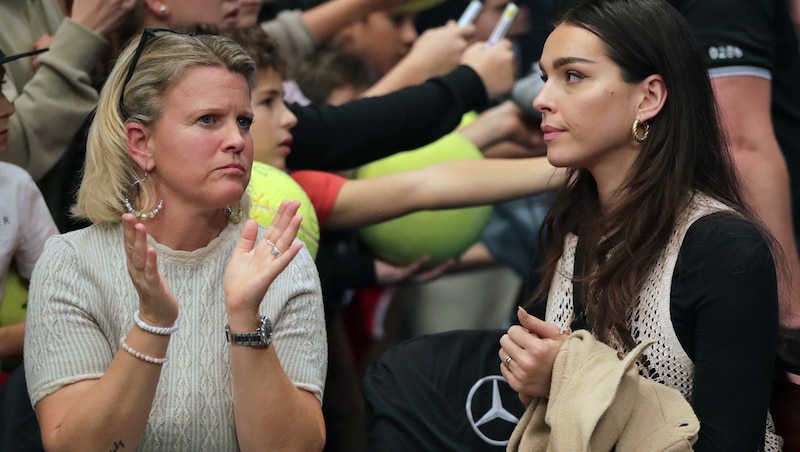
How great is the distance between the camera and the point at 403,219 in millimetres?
3178

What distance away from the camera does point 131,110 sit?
215 centimetres

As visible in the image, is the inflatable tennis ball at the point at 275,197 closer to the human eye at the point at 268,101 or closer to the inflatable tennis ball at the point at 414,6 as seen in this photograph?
the human eye at the point at 268,101

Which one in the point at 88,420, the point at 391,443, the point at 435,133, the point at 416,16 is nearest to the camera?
the point at 88,420

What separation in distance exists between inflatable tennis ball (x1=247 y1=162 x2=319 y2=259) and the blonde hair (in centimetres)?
36

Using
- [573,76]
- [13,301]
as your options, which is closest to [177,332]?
[13,301]

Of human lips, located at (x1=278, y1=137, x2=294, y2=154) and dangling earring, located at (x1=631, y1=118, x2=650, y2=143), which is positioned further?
human lips, located at (x1=278, y1=137, x2=294, y2=154)

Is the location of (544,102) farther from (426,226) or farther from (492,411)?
(426,226)

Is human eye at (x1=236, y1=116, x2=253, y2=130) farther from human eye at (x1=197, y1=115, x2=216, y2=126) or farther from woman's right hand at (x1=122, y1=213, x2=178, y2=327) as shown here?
woman's right hand at (x1=122, y1=213, x2=178, y2=327)

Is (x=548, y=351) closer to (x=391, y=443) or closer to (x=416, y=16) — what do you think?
(x=391, y=443)

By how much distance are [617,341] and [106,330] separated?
0.94 m

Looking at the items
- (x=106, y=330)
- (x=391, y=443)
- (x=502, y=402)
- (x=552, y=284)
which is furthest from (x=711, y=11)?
(x=106, y=330)

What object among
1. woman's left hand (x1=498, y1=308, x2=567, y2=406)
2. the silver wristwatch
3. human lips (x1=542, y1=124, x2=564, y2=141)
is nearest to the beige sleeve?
the silver wristwatch

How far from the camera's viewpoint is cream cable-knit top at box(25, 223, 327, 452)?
2.03m

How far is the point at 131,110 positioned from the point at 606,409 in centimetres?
104
